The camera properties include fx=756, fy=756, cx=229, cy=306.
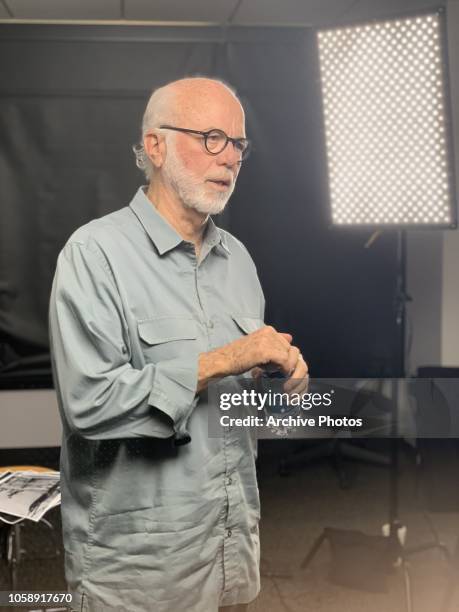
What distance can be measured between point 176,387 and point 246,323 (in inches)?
9.2

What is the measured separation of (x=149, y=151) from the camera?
4.00 feet

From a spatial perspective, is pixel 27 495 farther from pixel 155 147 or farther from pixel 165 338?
pixel 155 147

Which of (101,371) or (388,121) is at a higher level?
(388,121)

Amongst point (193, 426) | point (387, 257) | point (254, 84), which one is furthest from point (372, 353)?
point (193, 426)

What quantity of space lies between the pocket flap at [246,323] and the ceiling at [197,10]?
7.90 ft

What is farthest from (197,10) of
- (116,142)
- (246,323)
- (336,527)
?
(246,323)

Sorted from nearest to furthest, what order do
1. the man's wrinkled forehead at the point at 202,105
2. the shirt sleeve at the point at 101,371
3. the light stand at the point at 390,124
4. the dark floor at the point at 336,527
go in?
the shirt sleeve at the point at 101,371
the man's wrinkled forehead at the point at 202,105
the light stand at the point at 390,124
the dark floor at the point at 336,527

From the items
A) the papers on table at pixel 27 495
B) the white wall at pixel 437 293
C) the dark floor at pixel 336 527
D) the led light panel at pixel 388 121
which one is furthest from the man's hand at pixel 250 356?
the white wall at pixel 437 293

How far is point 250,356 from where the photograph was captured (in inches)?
41.9

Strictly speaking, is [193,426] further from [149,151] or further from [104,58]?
[104,58]

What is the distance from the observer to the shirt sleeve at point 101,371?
1.05 m

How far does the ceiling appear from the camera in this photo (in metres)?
3.28

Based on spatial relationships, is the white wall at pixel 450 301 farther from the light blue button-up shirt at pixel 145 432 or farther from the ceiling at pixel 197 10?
the light blue button-up shirt at pixel 145 432

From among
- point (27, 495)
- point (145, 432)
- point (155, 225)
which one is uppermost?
point (155, 225)
